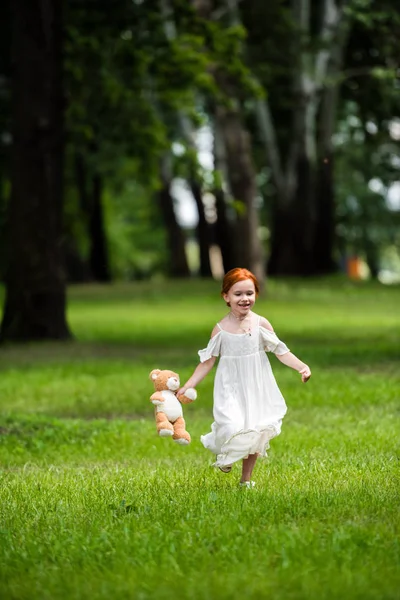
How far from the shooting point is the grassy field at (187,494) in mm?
6445

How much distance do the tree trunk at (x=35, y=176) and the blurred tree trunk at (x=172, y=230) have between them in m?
30.5

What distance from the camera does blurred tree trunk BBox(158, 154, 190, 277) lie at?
55.0 m

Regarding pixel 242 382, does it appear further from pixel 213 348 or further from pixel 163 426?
→ pixel 163 426

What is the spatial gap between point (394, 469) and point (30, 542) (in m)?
3.07

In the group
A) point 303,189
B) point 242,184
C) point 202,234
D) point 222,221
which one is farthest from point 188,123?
point 242,184

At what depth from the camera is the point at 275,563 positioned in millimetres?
6641

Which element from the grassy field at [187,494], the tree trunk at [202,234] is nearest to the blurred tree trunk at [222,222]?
the tree trunk at [202,234]

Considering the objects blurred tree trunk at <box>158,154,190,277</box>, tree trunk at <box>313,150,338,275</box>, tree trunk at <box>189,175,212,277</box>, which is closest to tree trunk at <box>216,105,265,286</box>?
tree trunk at <box>313,150,338,275</box>

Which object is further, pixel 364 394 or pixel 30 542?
pixel 364 394

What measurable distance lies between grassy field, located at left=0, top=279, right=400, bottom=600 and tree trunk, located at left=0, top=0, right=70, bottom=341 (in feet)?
9.72

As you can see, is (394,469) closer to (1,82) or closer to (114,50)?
(114,50)

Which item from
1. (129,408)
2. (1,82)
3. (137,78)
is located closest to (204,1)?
(1,82)

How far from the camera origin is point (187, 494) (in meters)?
8.66

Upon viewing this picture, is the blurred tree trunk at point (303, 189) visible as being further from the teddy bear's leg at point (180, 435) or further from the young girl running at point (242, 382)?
the teddy bear's leg at point (180, 435)
